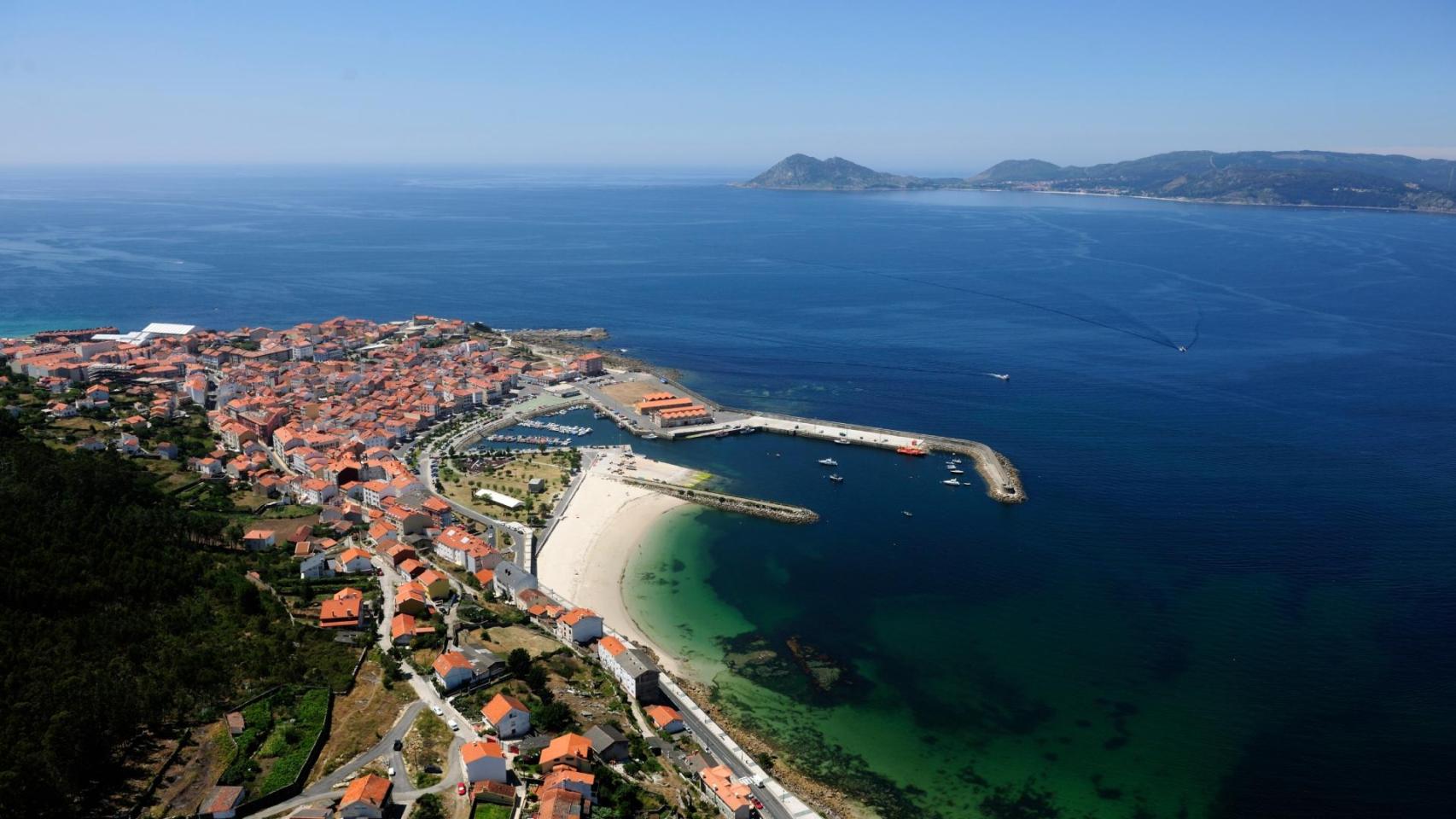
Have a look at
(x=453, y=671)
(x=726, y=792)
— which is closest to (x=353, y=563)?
(x=453, y=671)

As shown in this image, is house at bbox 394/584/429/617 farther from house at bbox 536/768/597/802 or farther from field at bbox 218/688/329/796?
house at bbox 536/768/597/802

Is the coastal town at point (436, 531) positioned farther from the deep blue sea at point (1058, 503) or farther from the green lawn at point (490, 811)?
the deep blue sea at point (1058, 503)

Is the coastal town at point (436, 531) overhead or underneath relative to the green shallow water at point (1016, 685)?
overhead

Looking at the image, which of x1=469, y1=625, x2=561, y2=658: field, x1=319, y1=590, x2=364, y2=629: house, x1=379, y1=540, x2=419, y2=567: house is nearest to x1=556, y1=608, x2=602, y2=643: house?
x1=469, y1=625, x2=561, y2=658: field

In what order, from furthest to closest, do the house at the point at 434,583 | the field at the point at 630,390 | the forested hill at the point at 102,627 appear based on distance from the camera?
the field at the point at 630,390 < the house at the point at 434,583 < the forested hill at the point at 102,627

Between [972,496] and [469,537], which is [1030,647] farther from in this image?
[469,537]

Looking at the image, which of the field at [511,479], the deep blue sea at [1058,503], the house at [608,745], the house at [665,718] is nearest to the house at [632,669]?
the house at [665,718]
